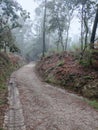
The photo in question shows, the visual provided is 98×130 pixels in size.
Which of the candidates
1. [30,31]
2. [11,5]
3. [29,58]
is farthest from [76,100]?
[30,31]

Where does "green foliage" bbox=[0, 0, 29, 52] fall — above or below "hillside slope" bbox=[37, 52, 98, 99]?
above

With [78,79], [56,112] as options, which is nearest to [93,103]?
[56,112]

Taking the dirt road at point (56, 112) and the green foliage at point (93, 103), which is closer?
the dirt road at point (56, 112)

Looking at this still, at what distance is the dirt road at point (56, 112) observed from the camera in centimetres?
529

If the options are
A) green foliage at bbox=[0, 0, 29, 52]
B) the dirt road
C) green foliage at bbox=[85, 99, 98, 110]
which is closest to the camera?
the dirt road

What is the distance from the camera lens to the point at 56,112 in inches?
250

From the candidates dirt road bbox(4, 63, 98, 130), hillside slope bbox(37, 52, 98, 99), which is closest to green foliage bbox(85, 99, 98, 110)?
dirt road bbox(4, 63, 98, 130)

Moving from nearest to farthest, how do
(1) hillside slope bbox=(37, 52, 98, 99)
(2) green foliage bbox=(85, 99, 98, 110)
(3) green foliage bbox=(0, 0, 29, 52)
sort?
(2) green foliage bbox=(85, 99, 98, 110)
(1) hillside slope bbox=(37, 52, 98, 99)
(3) green foliage bbox=(0, 0, 29, 52)

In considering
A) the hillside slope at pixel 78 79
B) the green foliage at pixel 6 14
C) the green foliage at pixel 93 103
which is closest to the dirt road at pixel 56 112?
the green foliage at pixel 93 103

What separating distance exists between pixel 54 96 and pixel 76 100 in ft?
3.73

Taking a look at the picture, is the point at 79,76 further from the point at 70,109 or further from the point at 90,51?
the point at 70,109

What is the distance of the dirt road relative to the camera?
5285 mm

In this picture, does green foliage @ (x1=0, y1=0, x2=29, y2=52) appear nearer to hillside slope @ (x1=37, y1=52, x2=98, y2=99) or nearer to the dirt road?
hillside slope @ (x1=37, y1=52, x2=98, y2=99)

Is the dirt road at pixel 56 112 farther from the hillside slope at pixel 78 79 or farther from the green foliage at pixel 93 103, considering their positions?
the hillside slope at pixel 78 79
